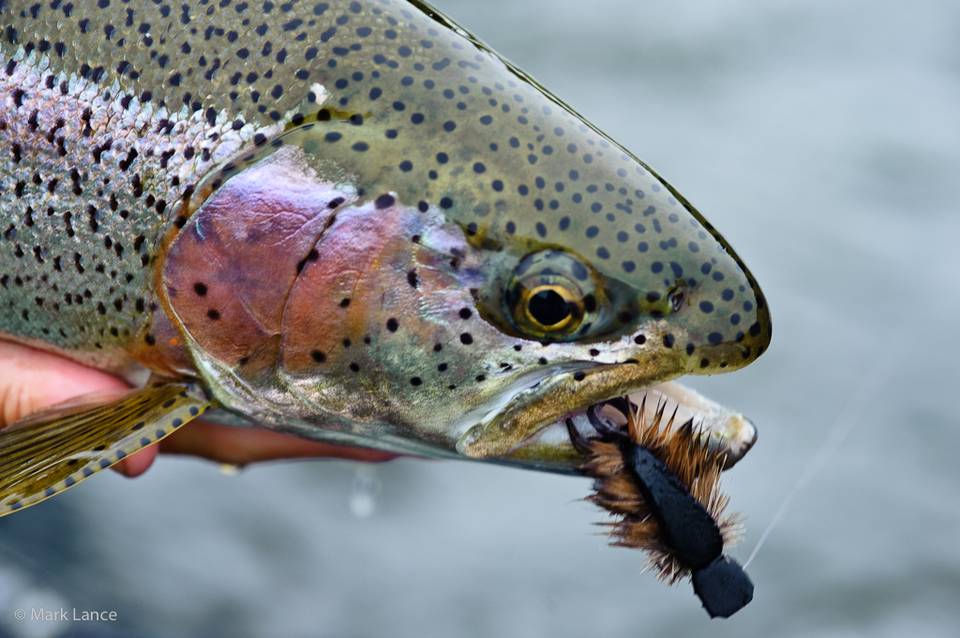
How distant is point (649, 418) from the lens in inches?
88.0

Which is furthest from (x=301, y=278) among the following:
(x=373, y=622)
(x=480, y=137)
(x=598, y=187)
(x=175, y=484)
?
(x=175, y=484)

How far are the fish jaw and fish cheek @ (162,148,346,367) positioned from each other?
1.88 ft

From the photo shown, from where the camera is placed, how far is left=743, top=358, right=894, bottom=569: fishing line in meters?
4.94

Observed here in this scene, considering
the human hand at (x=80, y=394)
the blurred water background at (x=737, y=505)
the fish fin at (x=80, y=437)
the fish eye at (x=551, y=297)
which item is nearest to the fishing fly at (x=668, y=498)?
the fish eye at (x=551, y=297)

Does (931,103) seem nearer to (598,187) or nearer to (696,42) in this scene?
(696,42)

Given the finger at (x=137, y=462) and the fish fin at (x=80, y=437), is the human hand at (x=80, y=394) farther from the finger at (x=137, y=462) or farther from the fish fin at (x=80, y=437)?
the fish fin at (x=80, y=437)

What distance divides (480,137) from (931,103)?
561 cm

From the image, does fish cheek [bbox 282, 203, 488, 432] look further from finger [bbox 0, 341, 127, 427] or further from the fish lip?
finger [bbox 0, 341, 127, 427]

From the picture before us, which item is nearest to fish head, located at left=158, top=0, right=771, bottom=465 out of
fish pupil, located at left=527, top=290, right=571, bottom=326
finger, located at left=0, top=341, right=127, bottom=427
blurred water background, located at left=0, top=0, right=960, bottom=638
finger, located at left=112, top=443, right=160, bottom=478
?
fish pupil, located at left=527, top=290, right=571, bottom=326

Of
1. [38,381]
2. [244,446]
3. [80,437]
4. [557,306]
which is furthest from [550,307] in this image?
[244,446]

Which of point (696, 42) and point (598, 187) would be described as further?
point (696, 42)

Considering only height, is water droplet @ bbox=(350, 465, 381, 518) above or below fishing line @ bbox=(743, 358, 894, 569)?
below

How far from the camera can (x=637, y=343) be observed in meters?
2.17

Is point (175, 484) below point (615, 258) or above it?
below
